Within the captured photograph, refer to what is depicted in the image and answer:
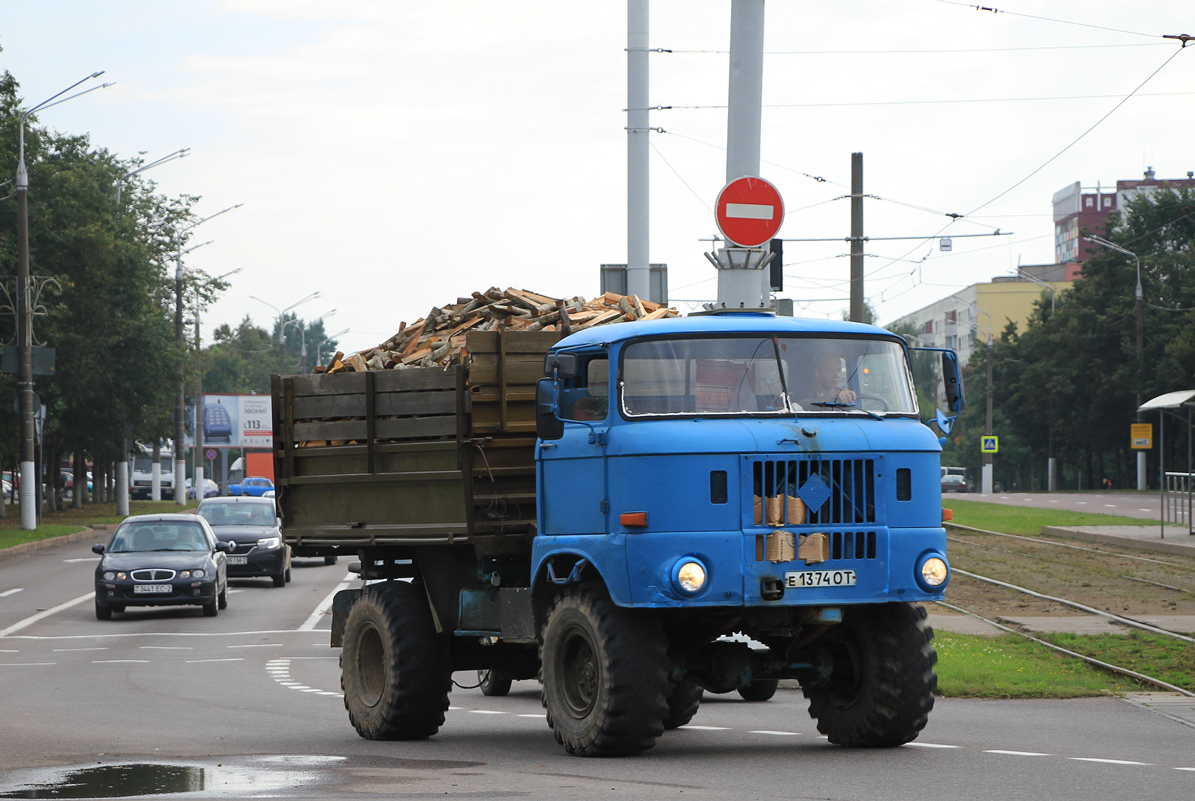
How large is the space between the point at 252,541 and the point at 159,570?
19.9 feet

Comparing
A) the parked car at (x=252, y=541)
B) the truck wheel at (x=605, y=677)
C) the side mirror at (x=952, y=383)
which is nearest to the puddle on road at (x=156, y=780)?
the truck wheel at (x=605, y=677)

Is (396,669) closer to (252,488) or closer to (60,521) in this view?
(60,521)

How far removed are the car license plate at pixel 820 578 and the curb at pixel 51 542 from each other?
31.4 metres

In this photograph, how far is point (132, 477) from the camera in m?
91.9

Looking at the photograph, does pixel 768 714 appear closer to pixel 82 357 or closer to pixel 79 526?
pixel 79 526

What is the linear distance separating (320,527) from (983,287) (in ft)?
407

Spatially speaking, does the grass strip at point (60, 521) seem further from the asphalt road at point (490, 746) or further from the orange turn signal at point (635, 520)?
the orange turn signal at point (635, 520)

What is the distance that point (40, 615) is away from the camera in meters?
24.4

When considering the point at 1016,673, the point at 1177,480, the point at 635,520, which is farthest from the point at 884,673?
the point at 1177,480

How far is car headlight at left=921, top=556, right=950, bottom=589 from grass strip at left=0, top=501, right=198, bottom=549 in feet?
108

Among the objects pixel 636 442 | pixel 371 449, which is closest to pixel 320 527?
pixel 371 449

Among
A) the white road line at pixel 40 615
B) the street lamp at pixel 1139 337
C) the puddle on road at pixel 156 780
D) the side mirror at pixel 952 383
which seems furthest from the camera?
the street lamp at pixel 1139 337

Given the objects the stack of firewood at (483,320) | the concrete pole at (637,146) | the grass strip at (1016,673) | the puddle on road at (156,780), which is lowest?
the grass strip at (1016,673)

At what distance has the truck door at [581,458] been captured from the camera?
9562mm
